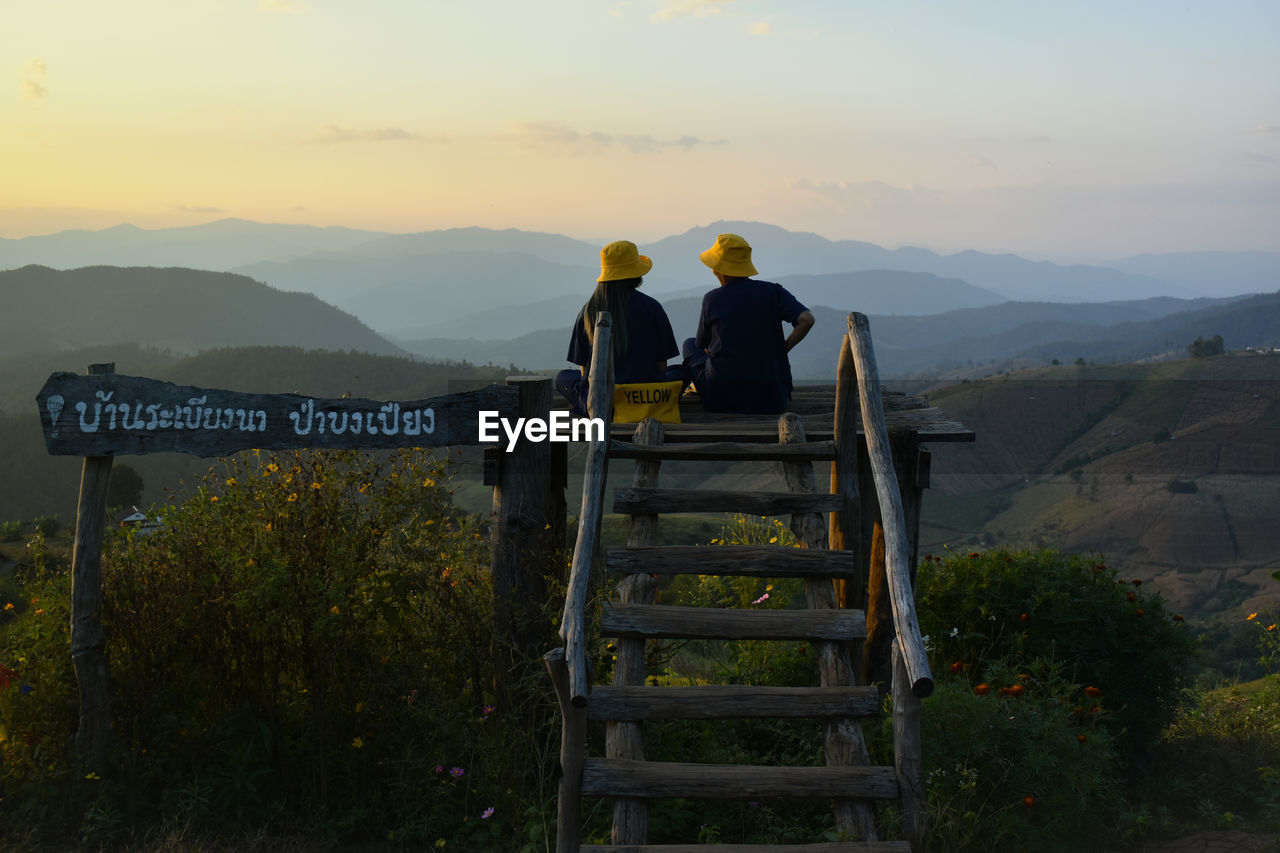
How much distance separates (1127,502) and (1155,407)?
24.8 meters

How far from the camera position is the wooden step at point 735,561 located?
4793mm

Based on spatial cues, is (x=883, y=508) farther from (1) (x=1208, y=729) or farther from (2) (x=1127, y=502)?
(2) (x=1127, y=502)

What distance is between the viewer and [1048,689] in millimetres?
5426

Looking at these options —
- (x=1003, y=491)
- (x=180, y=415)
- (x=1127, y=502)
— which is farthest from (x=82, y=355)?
(x=180, y=415)

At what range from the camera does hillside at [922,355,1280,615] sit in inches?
2756

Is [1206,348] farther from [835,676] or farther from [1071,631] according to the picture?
[835,676]

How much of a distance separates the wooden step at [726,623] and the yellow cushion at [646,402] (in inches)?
94.7

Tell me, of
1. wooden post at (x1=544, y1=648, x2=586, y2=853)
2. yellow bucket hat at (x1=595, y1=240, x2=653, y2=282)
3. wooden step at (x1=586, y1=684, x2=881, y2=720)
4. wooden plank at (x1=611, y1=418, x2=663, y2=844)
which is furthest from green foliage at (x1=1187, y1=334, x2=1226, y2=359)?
wooden post at (x1=544, y1=648, x2=586, y2=853)

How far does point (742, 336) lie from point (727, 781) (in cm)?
363

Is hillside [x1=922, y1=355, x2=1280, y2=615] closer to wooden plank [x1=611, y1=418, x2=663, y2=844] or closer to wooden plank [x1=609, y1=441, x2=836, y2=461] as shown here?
wooden plank [x1=609, y1=441, x2=836, y2=461]

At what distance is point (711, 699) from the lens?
13.5ft

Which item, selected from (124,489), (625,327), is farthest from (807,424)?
(124,489)

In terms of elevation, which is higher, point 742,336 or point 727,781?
point 742,336

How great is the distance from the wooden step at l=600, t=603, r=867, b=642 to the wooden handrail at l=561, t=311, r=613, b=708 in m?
0.22
